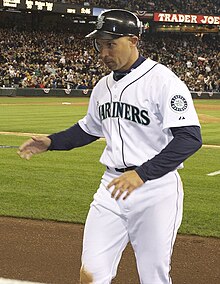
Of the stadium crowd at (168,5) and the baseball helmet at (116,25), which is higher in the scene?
the baseball helmet at (116,25)

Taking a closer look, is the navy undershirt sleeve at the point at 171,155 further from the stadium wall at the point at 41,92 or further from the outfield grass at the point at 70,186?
the stadium wall at the point at 41,92

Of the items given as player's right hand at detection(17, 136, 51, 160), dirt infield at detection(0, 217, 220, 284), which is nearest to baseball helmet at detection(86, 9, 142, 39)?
player's right hand at detection(17, 136, 51, 160)

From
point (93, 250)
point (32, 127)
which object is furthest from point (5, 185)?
point (32, 127)

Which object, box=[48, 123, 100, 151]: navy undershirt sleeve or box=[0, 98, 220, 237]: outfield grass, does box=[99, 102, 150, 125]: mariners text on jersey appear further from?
box=[0, 98, 220, 237]: outfield grass

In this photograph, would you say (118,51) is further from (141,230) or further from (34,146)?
(141,230)

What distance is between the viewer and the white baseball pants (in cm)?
Result: 324

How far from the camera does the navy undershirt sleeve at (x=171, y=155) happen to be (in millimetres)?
3076

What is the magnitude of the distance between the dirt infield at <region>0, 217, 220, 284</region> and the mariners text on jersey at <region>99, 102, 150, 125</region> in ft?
5.88

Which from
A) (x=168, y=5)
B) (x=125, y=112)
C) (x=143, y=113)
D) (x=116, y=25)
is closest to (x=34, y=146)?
(x=125, y=112)

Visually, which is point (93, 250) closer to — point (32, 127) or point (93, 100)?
point (93, 100)

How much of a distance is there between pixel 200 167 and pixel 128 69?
25.4ft

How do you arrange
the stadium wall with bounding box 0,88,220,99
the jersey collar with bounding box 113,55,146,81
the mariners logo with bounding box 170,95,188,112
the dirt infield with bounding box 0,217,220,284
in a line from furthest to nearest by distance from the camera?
the stadium wall with bounding box 0,88,220,99, the dirt infield with bounding box 0,217,220,284, the jersey collar with bounding box 113,55,146,81, the mariners logo with bounding box 170,95,188,112

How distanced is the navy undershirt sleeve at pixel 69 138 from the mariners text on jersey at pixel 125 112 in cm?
37

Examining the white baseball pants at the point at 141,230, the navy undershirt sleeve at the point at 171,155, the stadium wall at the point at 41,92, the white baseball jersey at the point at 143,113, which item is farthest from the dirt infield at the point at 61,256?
the stadium wall at the point at 41,92
